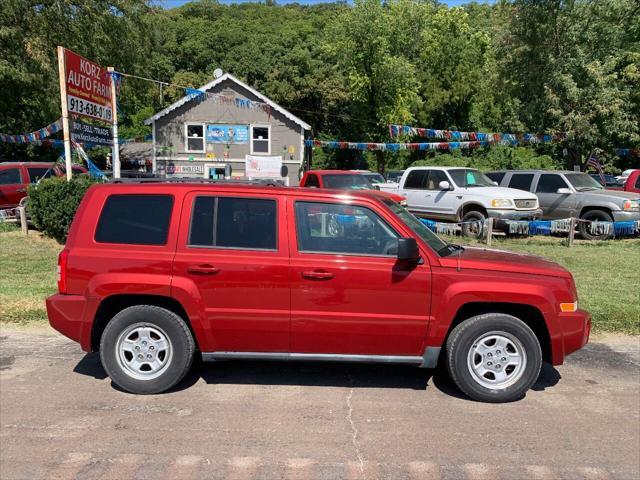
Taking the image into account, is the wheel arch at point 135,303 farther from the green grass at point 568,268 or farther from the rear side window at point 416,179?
the rear side window at point 416,179

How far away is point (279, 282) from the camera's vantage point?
4129 mm

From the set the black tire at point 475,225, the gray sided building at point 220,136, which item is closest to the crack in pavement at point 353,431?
the black tire at point 475,225

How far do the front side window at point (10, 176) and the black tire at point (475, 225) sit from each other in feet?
41.9

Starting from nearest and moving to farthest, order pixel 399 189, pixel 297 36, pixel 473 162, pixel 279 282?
pixel 279 282
pixel 399 189
pixel 473 162
pixel 297 36

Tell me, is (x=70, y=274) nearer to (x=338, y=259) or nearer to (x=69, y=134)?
(x=338, y=259)

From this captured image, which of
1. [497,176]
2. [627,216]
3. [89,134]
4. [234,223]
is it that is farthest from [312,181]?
[234,223]

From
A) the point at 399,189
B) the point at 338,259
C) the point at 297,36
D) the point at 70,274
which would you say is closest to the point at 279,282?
the point at 338,259

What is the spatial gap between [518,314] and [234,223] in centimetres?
249

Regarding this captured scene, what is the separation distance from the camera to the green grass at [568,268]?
21.3 ft

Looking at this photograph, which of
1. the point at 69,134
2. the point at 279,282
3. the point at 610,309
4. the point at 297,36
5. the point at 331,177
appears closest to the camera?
the point at 279,282

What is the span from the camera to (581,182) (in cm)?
1390

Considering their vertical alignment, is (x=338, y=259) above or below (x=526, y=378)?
above

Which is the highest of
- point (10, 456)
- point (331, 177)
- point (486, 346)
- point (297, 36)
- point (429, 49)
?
point (297, 36)

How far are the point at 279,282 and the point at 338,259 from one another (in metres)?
0.50
